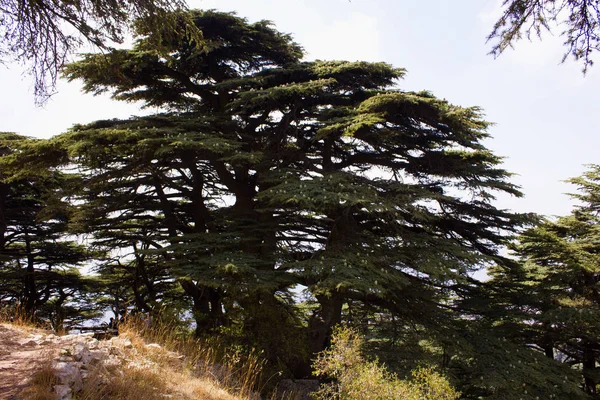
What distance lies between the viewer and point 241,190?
40.1ft

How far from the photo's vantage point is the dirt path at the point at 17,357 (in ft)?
13.8

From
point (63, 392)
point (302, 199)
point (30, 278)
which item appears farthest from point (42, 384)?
point (30, 278)

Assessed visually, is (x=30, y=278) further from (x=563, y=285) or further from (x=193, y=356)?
(x=563, y=285)

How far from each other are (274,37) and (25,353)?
10.3 m

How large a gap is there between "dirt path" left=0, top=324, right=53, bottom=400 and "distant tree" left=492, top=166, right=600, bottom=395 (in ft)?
32.7

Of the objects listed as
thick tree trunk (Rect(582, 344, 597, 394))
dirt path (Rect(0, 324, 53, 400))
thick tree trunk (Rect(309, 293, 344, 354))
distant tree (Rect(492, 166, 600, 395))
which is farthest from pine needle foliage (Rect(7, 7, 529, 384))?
thick tree trunk (Rect(582, 344, 597, 394))

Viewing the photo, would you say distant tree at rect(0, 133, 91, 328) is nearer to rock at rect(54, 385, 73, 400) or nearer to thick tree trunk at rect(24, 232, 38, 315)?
thick tree trunk at rect(24, 232, 38, 315)

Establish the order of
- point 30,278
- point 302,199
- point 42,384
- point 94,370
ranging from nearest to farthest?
point 42,384 → point 94,370 → point 302,199 → point 30,278

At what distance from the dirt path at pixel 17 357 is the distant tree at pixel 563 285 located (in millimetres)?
9971

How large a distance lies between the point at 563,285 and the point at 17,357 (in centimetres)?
1391

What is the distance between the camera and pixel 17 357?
4.93 meters

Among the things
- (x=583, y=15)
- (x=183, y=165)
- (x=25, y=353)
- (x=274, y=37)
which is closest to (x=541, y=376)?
(x=583, y=15)

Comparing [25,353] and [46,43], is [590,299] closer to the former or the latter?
[25,353]

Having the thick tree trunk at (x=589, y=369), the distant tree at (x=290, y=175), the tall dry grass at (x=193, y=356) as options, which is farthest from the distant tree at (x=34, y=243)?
the thick tree trunk at (x=589, y=369)
